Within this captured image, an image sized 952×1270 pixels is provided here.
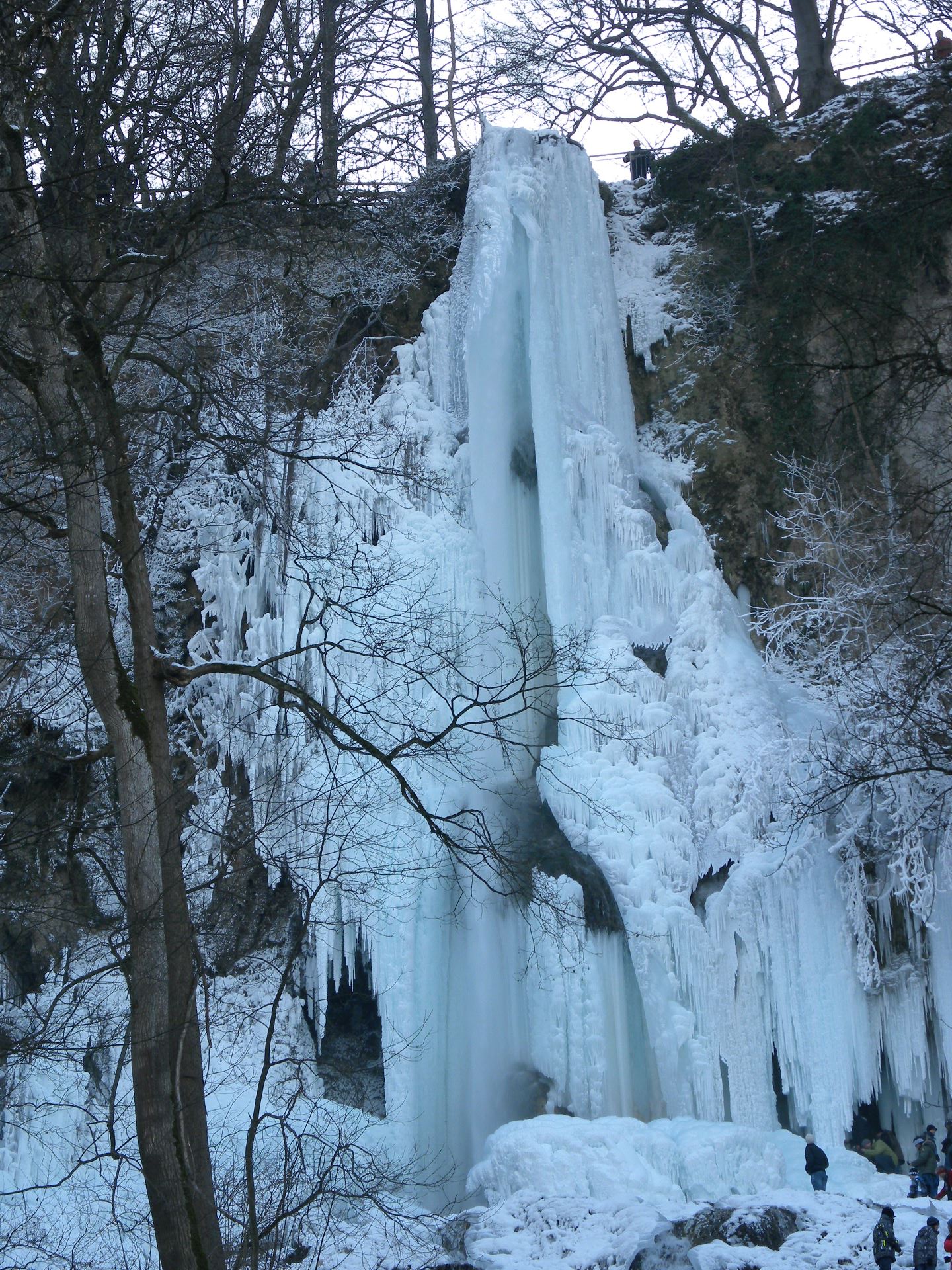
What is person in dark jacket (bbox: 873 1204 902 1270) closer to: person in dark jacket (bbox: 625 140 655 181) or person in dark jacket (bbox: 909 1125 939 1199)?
person in dark jacket (bbox: 909 1125 939 1199)

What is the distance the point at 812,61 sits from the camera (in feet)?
57.5

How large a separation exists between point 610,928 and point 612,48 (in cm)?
1369

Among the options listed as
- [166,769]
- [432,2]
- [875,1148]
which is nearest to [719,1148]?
[875,1148]

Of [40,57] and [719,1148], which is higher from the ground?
[40,57]

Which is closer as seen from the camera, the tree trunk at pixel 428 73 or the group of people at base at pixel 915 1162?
the group of people at base at pixel 915 1162

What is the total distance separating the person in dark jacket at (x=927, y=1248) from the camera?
7844 mm

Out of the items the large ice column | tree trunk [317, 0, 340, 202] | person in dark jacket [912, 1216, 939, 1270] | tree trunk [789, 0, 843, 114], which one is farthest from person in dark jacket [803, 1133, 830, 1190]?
tree trunk [789, 0, 843, 114]

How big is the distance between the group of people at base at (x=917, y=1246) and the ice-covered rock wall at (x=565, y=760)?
2532 millimetres

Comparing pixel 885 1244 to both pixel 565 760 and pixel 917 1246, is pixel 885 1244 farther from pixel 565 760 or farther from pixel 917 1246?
pixel 565 760

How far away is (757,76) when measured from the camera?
19.4m

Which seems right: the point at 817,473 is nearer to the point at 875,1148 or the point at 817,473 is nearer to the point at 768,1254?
the point at 875,1148

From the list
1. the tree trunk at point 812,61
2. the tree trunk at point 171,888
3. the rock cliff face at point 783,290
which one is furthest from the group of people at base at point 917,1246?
the tree trunk at point 812,61

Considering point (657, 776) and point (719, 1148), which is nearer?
point (719, 1148)

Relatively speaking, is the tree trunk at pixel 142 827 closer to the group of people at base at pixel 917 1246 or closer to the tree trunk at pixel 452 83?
the group of people at base at pixel 917 1246
